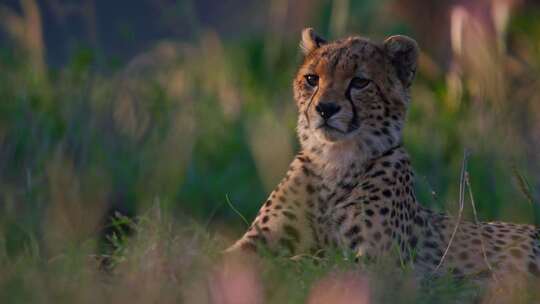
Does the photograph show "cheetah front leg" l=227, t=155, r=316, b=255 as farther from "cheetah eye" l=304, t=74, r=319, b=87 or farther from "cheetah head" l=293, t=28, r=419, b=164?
"cheetah eye" l=304, t=74, r=319, b=87

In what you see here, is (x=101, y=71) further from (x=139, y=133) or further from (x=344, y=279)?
(x=344, y=279)

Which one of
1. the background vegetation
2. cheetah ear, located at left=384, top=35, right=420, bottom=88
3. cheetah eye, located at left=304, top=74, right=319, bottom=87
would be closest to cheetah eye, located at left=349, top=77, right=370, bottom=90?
cheetah eye, located at left=304, top=74, right=319, bottom=87

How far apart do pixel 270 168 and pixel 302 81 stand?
2.10 ft

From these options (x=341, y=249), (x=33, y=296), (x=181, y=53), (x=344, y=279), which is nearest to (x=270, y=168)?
(x=341, y=249)

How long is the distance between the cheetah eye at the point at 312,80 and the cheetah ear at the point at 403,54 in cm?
33

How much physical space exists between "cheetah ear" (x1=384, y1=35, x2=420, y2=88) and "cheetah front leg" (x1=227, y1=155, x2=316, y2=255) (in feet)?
1.83

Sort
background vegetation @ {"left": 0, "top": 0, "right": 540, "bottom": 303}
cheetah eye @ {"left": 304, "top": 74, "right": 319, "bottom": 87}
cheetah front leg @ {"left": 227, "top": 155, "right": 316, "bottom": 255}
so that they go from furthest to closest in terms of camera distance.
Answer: cheetah eye @ {"left": 304, "top": 74, "right": 319, "bottom": 87}
cheetah front leg @ {"left": 227, "top": 155, "right": 316, "bottom": 255}
background vegetation @ {"left": 0, "top": 0, "right": 540, "bottom": 303}

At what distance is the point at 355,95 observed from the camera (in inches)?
180

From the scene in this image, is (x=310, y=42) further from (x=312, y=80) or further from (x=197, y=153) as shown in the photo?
(x=197, y=153)

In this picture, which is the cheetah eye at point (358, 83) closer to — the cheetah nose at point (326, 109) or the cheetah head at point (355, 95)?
the cheetah head at point (355, 95)

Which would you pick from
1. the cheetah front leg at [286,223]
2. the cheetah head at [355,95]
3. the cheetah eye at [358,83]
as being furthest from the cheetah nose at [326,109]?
the cheetah front leg at [286,223]

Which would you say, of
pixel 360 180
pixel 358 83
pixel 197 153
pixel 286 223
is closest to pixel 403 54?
pixel 358 83

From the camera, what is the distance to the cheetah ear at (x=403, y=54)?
Result: 4.85 metres

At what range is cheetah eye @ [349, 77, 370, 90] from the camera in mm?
4625
